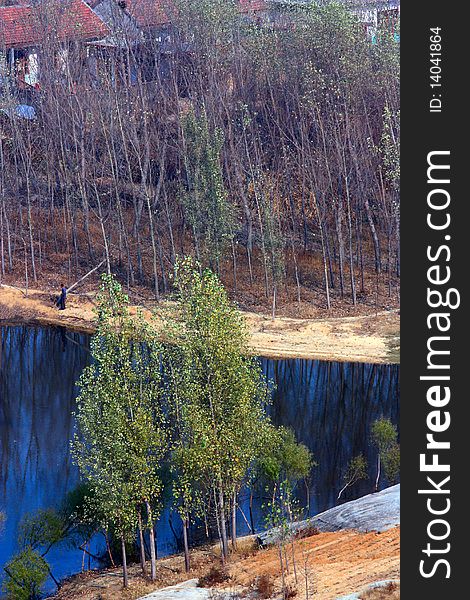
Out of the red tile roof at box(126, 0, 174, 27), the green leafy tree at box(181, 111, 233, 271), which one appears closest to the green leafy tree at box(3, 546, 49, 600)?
the green leafy tree at box(181, 111, 233, 271)

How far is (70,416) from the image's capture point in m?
47.3

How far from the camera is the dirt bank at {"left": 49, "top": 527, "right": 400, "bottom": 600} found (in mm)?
29188

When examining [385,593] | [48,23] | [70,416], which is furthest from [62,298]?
[385,593]

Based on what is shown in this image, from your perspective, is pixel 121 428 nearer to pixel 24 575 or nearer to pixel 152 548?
pixel 152 548

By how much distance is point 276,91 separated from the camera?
71875mm

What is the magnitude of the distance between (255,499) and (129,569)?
6177 millimetres

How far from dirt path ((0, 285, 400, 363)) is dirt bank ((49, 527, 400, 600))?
2122 centimetres

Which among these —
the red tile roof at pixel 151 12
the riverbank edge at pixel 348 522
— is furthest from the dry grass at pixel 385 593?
the red tile roof at pixel 151 12

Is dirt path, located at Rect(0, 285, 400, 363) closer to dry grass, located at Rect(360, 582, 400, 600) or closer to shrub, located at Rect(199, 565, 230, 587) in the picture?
shrub, located at Rect(199, 565, 230, 587)

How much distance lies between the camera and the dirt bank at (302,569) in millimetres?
29188

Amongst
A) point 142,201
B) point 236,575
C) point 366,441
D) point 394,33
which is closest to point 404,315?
point 236,575

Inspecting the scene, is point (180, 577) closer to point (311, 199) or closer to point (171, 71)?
point (311, 199)

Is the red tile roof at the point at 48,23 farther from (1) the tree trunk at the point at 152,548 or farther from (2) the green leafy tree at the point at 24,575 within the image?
(2) the green leafy tree at the point at 24,575

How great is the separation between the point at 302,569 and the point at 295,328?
28649 millimetres
